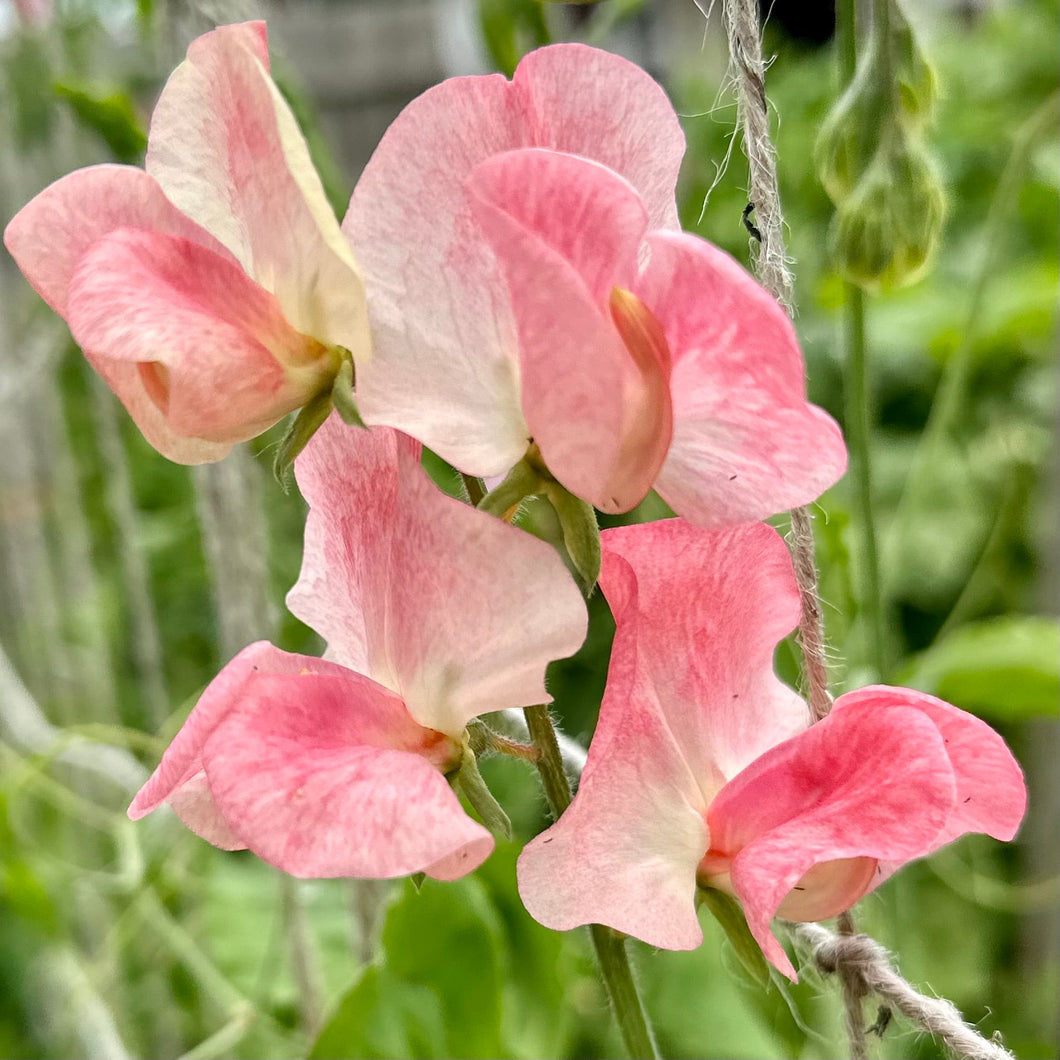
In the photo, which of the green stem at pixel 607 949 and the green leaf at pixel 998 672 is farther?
the green leaf at pixel 998 672

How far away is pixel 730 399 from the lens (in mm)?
220

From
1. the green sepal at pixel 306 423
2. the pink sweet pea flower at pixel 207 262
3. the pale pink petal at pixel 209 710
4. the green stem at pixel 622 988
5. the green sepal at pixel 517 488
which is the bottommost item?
the green stem at pixel 622 988

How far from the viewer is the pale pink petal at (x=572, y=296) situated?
201 mm

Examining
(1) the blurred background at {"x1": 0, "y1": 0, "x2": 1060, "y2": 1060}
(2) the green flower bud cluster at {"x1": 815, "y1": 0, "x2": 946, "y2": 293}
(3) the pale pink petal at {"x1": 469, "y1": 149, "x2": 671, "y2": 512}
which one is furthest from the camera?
(1) the blurred background at {"x1": 0, "y1": 0, "x2": 1060, "y2": 1060}

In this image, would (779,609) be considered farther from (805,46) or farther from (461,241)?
(805,46)

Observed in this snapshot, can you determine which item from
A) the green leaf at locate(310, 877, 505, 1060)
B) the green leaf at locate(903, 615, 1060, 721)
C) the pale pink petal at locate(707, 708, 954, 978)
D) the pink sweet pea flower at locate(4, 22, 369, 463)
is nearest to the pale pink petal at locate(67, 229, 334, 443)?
the pink sweet pea flower at locate(4, 22, 369, 463)

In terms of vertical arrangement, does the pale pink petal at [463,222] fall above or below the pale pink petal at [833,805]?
above

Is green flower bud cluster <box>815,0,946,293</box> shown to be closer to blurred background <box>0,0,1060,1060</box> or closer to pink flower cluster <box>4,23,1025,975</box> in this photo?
blurred background <box>0,0,1060,1060</box>

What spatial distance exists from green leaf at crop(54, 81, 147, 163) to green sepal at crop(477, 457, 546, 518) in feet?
1.15

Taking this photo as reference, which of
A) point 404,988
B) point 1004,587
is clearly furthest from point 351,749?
point 1004,587

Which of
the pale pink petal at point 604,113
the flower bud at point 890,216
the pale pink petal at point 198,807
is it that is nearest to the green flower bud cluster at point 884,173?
the flower bud at point 890,216

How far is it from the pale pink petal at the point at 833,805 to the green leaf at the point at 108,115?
40 centimetres

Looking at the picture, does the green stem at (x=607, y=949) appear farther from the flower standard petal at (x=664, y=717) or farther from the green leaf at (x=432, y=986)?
the green leaf at (x=432, y=986)

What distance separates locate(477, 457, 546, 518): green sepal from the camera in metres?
0.24
